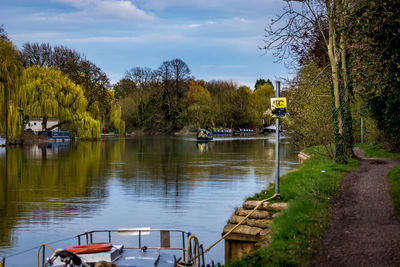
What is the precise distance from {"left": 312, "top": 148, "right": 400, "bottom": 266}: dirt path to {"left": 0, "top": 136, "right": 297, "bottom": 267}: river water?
376 centimetres

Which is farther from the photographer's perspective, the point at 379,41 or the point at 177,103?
the point at 177,103

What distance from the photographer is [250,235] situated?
11.8m

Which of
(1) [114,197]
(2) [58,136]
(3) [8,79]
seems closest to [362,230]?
(1) [114,197]

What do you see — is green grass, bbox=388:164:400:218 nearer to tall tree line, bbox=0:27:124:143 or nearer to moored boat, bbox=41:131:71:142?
tall tree line, bbox=0:27:124:143

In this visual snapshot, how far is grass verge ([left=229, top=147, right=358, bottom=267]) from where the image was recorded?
9109 mm

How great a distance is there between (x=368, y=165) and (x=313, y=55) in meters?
12.9

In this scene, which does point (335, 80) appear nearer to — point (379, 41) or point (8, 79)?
point (379, 41)

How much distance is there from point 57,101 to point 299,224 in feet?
214

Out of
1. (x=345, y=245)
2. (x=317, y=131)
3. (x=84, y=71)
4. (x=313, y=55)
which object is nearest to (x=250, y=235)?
(x=345, y=245)

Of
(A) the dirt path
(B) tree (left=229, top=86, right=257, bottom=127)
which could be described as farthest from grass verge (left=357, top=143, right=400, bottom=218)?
(B) tree (left=229, top=86, right=257, bottom=127)

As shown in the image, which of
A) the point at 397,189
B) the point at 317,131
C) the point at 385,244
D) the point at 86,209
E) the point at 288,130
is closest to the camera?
the point at 385,244

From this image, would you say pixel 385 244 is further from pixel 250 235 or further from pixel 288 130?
pixel 288 130

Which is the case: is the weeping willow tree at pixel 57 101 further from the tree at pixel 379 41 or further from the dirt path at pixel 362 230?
the tree at pixel 379 41

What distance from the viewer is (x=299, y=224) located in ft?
34.9
